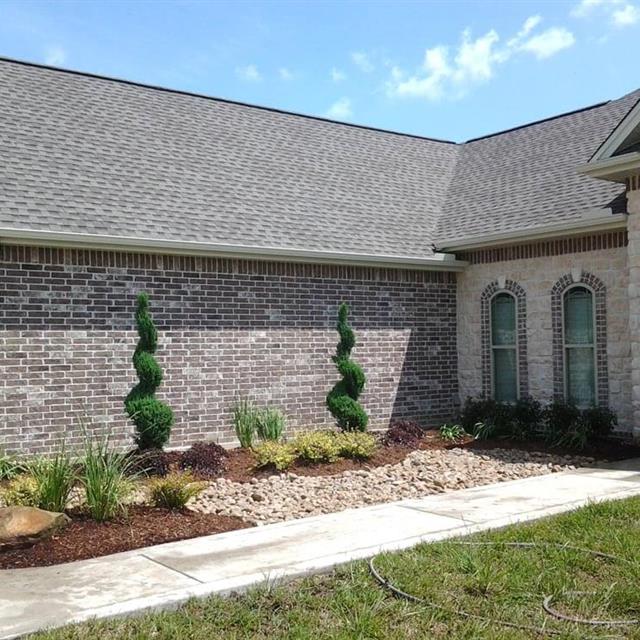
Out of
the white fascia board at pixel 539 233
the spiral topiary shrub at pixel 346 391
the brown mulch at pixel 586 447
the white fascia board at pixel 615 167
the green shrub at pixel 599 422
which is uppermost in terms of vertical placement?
the white fascia board at pixel 615 167

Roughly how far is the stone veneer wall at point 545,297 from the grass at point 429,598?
21.8 feet

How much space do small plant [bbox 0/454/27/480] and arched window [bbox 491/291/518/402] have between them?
8472mm

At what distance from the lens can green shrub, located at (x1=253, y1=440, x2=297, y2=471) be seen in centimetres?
998

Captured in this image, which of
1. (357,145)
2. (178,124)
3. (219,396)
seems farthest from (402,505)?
(357,145)

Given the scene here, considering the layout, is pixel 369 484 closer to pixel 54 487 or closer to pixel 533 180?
pixel 54 487

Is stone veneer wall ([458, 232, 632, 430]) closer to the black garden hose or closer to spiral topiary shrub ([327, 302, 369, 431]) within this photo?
spiral topiary shrub ([327, 302, 369, 431])

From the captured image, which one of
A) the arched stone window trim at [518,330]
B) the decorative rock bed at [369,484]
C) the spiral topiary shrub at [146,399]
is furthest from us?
→ the arched stone window trim at [518,330]

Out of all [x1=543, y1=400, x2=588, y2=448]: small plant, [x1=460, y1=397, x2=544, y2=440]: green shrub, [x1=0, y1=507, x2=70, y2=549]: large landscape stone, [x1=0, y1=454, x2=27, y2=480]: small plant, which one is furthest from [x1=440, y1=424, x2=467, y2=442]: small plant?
[x1=0, y1=507, x2=70, y2=549]: large landscape stone

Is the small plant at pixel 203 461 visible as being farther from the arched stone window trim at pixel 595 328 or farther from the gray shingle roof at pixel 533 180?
the gray shingle roof at pixel 533 180

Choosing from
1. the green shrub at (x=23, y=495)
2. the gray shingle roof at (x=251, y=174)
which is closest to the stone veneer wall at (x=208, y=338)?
the gray shingle roof at (x=251, y=174)

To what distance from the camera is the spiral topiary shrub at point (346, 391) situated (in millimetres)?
12016

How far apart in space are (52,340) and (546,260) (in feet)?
26.6

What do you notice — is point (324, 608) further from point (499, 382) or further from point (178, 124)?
point (178, 124)

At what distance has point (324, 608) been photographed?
5.06 m
